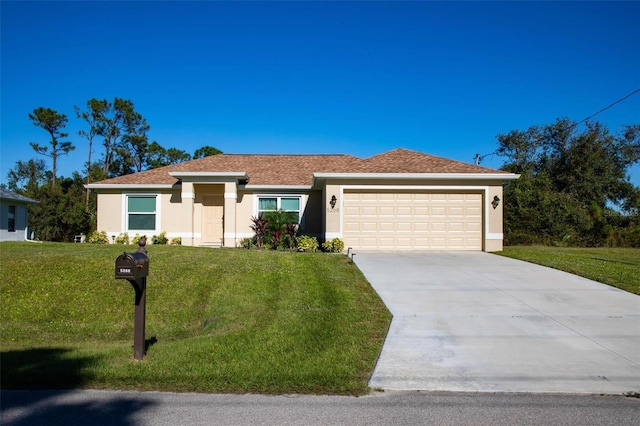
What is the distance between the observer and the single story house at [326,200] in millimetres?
16266

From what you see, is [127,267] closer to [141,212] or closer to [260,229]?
[260,229]

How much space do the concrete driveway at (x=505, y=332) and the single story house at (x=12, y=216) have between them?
21.0m

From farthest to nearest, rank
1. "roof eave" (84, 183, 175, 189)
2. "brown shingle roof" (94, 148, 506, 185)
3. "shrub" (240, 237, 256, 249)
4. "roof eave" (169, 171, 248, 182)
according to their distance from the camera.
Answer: "roof eave" (84, 183, 175, 189) < "roof eave" (169, 171, 248, 182) < "shrub" (240, 237, 256, 249) < "brown shingle roof" (94, 148, 506, 185)

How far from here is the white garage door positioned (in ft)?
53.5

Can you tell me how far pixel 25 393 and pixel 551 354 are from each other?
637cm

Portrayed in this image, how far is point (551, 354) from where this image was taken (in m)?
6.17

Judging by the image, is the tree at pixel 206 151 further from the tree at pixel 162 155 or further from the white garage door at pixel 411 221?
the white garage door at pixel 411 221

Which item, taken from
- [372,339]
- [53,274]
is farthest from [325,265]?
[53,274]

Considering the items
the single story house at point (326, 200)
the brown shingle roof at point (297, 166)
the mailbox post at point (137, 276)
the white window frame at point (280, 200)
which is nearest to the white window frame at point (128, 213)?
the single story house at point (326, 200)

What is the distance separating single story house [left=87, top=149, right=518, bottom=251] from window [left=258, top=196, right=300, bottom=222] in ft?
0.14

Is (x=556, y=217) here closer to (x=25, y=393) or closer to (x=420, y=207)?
(x=420, y=207)

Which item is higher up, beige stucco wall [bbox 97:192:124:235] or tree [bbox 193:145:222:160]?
tree [bbox 193:145:222:160]

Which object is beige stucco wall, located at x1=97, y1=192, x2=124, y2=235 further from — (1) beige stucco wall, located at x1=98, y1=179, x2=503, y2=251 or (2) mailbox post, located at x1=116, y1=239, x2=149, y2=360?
(2) mailbox post, located at x1=116, y1=239, x2=149, y2=360

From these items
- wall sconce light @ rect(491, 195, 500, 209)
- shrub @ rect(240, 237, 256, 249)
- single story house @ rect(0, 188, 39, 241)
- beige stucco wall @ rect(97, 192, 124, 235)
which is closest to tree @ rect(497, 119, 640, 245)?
wall sconce light @ rect(491, 195, 500, 209)
